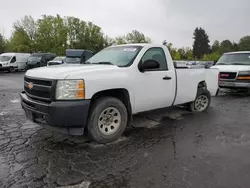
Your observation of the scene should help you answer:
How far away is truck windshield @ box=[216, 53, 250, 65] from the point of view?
992 cm

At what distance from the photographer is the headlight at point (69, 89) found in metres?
3.67

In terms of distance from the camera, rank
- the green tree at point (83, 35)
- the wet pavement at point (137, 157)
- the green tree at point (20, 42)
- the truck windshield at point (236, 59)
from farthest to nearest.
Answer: the green tree at point (83, 35)
the green tree at point (20, 42)
the truck windshield at point (236, 59)
the wet pavement at point (137, 157)

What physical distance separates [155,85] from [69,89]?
1.93m

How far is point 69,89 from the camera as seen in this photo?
12.1 feet

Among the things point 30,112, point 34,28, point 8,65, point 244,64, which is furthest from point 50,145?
point 34,28

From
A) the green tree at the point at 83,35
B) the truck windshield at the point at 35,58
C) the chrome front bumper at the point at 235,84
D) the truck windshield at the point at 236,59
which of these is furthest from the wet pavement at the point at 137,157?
the green tree at the point at 83,35

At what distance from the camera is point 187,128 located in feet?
16.7

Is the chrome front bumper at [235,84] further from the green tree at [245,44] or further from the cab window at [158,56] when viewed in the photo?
the green tree at [245,44]

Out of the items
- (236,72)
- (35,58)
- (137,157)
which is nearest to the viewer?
(137,157)

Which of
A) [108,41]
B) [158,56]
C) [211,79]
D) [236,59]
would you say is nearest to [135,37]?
[108,41]

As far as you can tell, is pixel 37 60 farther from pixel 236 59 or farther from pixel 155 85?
pixel 155 85

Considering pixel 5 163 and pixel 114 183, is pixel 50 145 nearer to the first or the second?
pixel 5 163

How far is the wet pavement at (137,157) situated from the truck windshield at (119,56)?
4.80 ft

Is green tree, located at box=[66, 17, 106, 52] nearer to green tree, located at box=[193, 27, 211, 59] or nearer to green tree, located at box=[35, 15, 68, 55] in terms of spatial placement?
green tree, located at box=[35, 15, 68, 55]
